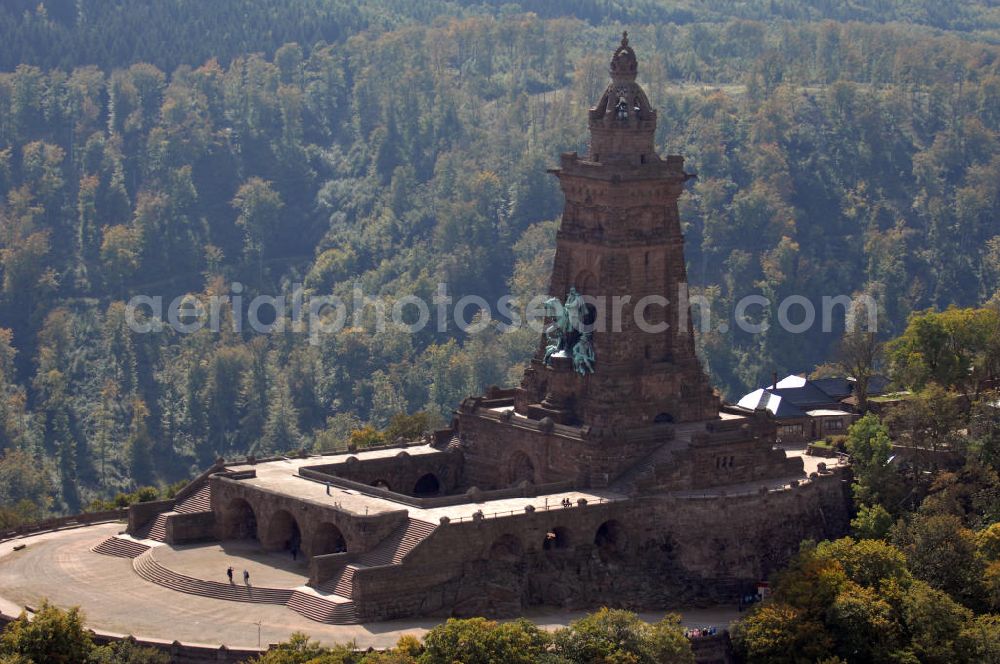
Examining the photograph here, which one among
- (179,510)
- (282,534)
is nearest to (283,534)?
(282,534)

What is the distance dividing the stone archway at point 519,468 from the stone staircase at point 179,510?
13574 millimetres

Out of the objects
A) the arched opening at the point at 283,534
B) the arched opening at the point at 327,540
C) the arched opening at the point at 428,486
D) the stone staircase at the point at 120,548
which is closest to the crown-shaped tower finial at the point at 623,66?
the arched opening at the point at 428,486

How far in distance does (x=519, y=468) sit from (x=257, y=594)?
54.4 ft

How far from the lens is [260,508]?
353 ft

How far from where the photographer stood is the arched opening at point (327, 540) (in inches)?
4092

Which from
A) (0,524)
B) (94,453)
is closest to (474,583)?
(0,524)

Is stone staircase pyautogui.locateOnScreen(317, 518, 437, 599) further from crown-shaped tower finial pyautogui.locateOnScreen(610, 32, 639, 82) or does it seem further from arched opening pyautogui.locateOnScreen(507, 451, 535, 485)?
crown-shaped tower finial pyautogui.locateOnScreen(610, 32, 639, 82)

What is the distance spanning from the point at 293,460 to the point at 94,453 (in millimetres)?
76971

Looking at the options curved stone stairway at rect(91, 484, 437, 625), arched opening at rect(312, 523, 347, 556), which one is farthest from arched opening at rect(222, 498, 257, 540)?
arched opening at rect(312, 523, 347, 556)

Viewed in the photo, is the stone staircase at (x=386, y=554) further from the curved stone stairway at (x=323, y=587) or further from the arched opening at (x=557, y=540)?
the arched opening at (x=557, y=540)

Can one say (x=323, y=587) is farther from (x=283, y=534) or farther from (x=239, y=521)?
(x=239, y=521)

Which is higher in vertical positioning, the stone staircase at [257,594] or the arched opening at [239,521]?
the arched opening at [239,521]

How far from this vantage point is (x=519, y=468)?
11225cm

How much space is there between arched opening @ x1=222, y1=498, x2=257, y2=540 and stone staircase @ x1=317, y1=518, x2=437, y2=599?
34.3 feet
